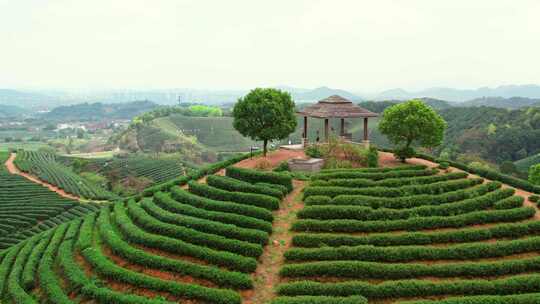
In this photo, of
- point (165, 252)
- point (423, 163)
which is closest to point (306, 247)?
point (165, 252)

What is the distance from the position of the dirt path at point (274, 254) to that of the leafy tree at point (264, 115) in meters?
8.03

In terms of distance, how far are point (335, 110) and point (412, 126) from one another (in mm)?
7029

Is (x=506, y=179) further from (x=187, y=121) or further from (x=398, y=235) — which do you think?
(x=187, y=121)

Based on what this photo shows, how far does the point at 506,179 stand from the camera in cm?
2869

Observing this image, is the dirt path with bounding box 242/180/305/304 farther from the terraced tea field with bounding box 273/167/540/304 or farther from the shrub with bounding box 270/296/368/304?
the shrub with bounding box 270/296/368/304

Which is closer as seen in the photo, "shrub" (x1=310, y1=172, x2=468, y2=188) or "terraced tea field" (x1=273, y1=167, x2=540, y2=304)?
"terraced tea field" (x1=273, y1=167, x2=540, y2=304)

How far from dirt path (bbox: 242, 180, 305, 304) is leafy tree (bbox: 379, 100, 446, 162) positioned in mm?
10616

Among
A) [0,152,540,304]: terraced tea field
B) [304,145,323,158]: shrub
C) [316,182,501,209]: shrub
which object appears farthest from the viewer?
[304,145,323,158]: shrub

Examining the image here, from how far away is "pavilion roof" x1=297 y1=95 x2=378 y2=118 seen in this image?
3438cm

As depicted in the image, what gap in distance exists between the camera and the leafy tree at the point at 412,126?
1222 inches

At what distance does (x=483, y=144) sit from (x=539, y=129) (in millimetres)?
15892

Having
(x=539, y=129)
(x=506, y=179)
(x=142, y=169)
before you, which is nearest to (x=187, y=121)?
(x=142, y=169)

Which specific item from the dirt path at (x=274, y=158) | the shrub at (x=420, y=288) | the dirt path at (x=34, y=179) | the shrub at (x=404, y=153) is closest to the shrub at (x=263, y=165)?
the dirt path at (x=274, y=158)

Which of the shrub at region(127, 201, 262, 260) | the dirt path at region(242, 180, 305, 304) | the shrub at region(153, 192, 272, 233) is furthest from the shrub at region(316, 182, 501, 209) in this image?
the shrub at region(127, 201, 262, 260)
